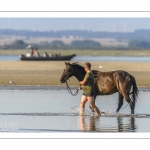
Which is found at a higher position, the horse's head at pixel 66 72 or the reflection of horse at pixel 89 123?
→ the horse's head at pixel 66 72

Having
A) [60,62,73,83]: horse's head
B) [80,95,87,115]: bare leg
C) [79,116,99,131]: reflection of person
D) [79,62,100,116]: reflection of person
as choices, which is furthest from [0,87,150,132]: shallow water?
[60,62,73,83]: horse's head

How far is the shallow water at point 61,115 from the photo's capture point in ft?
51.1

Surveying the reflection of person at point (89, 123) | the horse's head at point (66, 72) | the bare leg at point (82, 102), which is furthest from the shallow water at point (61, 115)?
the horse's head at point (66, 72)

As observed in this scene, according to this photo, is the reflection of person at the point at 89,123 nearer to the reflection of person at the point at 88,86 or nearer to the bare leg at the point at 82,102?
the bare leg at the point at 82,102

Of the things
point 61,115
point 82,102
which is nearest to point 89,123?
point 82,102

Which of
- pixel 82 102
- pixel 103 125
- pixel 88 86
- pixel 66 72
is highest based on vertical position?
pixel 66 72

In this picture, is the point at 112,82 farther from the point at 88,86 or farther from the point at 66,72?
the point at 88,86

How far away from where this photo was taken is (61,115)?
Answer: 18141mm

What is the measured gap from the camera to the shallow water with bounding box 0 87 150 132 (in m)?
15.6
